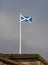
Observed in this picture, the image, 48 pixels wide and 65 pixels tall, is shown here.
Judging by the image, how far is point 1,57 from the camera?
24.5 metres

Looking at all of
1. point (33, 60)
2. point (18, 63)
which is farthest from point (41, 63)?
point (18, 63)

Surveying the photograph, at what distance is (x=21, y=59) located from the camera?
1028 inches

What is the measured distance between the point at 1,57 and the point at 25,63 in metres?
2.98

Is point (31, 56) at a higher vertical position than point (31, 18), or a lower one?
lower

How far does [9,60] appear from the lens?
2505cm

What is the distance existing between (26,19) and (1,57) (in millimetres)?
18785

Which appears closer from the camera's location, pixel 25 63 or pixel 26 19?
pixel 25 63

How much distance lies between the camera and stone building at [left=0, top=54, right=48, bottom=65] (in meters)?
25.0

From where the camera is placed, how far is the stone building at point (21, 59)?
25.0 meters

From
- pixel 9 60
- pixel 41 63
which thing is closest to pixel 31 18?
pixel 41 63

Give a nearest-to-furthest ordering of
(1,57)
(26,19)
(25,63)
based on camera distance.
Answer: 1. (1,57)
2. (25,63)
3. (26,19)

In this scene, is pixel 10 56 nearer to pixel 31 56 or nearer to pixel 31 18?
pixel 31 56

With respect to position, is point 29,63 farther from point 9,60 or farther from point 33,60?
point 9,60

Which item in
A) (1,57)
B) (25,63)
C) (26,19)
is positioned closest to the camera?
(1,57)
